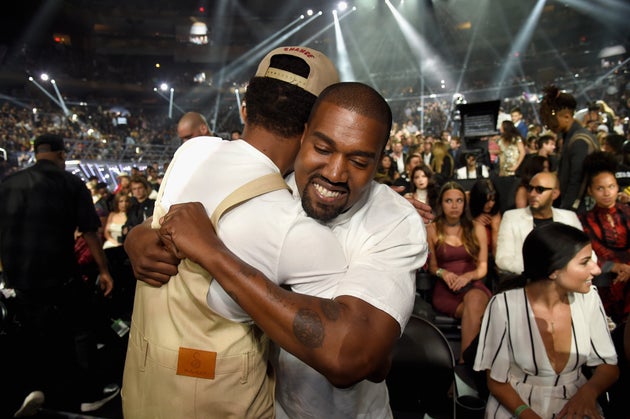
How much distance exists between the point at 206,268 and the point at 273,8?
37647 millimetres

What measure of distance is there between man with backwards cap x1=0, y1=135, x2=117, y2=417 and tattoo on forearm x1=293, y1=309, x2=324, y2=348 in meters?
3.22

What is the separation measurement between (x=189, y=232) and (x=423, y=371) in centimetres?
166

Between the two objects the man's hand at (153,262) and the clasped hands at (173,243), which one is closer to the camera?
the clasped hands at (173,243)

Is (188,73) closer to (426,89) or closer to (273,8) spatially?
(273,8)

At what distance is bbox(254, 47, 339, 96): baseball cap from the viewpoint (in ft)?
4.36

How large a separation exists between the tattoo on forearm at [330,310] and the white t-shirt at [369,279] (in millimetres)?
53

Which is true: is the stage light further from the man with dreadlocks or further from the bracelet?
the bracelet

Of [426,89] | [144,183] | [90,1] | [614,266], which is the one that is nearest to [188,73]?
[90,1]

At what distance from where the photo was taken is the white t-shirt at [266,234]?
40.4 inches

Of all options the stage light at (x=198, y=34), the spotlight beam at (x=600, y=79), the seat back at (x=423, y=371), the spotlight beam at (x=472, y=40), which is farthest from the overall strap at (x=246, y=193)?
the stage light at (x=198, y=34)

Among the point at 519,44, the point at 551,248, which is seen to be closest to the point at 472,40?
the point at 519,44

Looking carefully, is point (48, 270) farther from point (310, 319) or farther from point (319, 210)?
point (310, 319)

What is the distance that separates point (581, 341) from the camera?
229cm

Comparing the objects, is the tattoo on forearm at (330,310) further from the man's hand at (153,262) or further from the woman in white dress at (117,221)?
the woman in white dress at (117,221)
